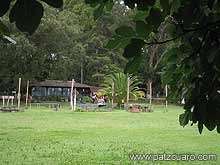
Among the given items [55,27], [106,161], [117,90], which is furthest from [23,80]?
[106,161]

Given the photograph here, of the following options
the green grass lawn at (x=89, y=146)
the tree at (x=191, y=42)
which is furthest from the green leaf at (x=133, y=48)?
the green grass lawn at (x=89, y=146)

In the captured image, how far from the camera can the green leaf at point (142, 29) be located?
144 cm

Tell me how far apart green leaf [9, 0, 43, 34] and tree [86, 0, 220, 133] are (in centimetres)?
38

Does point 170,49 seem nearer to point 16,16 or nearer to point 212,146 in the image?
point 16,16

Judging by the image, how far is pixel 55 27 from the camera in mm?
36000

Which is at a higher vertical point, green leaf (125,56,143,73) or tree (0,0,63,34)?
tree (0,0,63,34)

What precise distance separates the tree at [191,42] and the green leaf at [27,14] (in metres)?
0.38

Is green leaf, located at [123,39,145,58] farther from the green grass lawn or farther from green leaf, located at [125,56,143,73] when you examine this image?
the green grass lawn

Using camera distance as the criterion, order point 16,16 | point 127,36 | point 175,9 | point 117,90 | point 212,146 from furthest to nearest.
Answer: point 117,90 < point 212,146 < point 175,9 < point 127,36 < point 16,16

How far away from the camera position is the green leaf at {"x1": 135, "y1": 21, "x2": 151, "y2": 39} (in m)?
1.44

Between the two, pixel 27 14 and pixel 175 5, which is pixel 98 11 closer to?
pixel 175 5

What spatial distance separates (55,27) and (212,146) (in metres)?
27.2

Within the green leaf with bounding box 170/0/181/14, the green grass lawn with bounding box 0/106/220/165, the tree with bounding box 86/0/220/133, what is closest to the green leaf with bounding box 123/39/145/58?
the tree with bounding box 86/0/220/133

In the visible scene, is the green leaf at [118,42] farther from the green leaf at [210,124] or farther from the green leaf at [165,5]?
the green leaf at [210,124]
